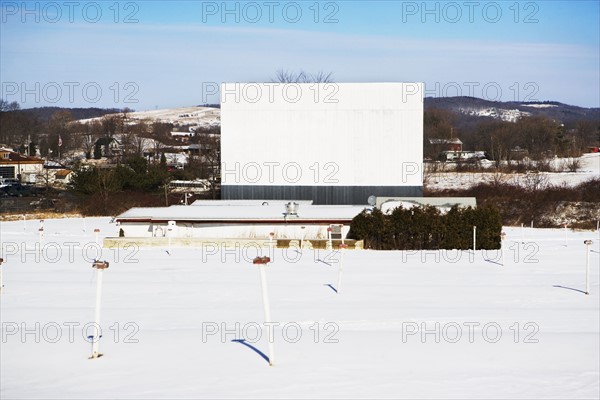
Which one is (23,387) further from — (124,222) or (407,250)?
(124,222)

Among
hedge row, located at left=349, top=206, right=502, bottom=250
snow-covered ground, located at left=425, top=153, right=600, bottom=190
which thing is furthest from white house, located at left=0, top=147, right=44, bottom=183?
hedge row, located at left=349, top=206, right=502, bottom=250

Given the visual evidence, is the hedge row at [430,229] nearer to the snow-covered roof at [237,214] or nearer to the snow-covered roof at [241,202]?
the snow-covered roof at [237,214]

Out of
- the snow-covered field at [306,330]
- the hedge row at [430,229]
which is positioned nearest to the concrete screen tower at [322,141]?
the hedge row at [430,229]

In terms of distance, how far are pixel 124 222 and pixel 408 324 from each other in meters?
17.3

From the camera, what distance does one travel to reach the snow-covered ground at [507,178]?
181 feet

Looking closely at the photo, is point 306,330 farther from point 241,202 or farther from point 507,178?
point 507,178

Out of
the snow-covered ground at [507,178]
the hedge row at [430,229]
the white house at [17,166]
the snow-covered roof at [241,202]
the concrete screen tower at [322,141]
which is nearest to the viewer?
the hedge row at [430,229]

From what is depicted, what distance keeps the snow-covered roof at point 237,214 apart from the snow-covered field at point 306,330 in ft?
22.1

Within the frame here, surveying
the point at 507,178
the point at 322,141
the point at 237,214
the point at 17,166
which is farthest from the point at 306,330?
the point at 17,166

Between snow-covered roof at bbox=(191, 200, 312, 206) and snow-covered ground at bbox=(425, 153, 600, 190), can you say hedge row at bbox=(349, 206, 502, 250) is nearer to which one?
snow-covered roof at bbox=(191, 200, 312, 206)

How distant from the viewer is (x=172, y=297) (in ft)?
48.6

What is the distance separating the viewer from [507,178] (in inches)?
2306

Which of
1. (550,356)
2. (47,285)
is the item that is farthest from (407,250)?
(550,356)

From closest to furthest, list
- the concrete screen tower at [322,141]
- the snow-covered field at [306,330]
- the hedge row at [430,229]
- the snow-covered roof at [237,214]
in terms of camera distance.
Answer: the snow-covered field at [306,330] → the hedge row at [430,229] → the snow-covered roof at [237,214] → the concrete screen tower at [322,141]
